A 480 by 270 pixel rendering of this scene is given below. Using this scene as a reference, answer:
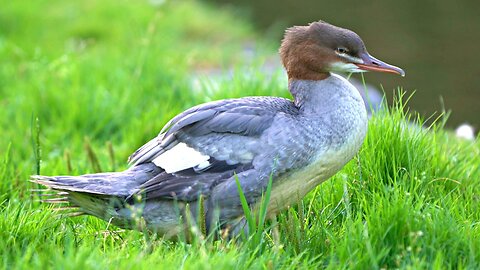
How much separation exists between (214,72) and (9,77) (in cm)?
204

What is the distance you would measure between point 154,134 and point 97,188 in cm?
177

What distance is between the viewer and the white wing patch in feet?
11.7

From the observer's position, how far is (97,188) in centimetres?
358

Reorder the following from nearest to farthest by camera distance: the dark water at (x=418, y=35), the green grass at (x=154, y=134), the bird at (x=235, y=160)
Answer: the green grass at (x=154, y=134) → the bird at (x=235, y=160) → the dark water at (x=418, y=35)

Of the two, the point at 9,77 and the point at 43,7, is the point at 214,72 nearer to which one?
the point at 9,77

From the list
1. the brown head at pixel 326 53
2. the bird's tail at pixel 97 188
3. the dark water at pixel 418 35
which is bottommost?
the dark water at pixel 418 35

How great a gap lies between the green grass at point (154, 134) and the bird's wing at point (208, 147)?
0.84 feet

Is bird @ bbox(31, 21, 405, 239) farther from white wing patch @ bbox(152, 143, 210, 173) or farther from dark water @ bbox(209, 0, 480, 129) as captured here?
dark water @ bbox(209, 0, 480, 129)

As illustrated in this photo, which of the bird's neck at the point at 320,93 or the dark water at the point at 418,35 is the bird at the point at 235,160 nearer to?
the bird's neck at the point at 320,93

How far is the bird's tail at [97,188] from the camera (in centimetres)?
357

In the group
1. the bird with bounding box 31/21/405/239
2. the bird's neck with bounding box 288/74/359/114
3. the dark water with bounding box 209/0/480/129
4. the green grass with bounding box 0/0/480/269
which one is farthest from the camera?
the dark water with bounding box 209/0/480/129

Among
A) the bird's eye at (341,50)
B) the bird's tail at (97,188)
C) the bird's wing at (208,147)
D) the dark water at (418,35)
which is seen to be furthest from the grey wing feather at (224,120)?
the dark water at (418,35)

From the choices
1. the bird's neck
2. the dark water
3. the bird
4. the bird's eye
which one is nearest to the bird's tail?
the bird

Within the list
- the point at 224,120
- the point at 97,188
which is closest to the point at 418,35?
the point at 224,120
